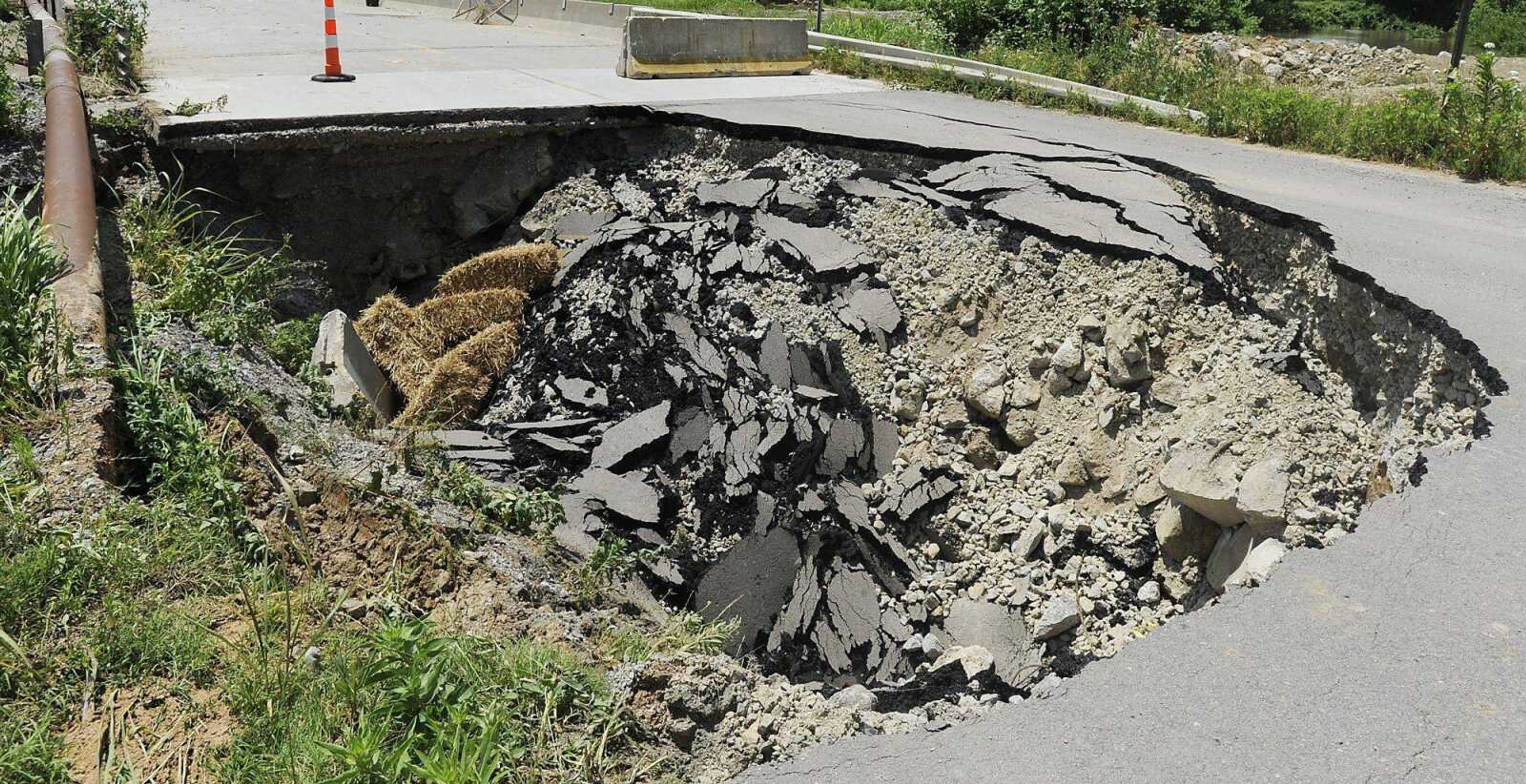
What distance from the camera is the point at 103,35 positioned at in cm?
922

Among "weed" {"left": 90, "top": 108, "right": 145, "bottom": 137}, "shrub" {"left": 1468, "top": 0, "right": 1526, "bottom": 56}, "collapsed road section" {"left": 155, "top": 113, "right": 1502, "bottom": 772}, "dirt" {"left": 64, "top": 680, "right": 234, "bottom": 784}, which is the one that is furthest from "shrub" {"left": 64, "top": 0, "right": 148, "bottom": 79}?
"shrub" {"left": 1468, "top": 0, "right": 1526, "bottom": 56}

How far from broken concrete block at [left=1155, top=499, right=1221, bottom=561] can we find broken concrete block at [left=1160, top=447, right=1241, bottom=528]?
4 cm

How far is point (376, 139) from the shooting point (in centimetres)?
852

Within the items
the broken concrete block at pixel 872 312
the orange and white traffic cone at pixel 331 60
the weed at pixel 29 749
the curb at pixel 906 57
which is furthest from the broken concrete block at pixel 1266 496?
the orange and white traffic cone at pixel 331 60

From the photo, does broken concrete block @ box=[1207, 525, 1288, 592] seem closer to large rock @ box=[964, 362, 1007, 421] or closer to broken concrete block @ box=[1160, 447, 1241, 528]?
broken concrete block @ box=[1160, 447, 1241, 528]

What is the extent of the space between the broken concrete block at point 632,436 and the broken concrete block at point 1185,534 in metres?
2.77

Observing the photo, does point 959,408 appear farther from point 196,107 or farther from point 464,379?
point 196,107

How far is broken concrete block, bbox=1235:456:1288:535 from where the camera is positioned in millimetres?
4480

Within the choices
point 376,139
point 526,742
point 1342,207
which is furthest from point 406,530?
point 1342,207

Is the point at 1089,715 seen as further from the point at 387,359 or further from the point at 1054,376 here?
the point at 387,359

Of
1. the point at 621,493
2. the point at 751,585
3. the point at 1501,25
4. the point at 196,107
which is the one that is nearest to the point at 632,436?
the point at 621,493

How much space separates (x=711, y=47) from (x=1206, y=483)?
851 cm

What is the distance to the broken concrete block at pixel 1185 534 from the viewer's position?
509 cm

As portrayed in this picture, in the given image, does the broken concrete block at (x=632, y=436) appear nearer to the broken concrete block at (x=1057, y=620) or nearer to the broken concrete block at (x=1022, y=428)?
the broken concrete block at (x=1022, y=428)
